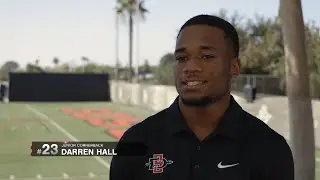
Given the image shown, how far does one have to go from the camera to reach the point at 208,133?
147cm

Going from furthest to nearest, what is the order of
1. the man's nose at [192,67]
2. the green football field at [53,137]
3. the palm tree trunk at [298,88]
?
the green football field at [53,137]
the palm tree trunk at [298,88]
the man's nose at [192,67]

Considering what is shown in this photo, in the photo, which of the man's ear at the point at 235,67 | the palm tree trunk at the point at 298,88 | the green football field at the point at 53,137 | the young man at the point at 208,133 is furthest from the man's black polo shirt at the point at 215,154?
the palm tree trunk at the point at 298,88

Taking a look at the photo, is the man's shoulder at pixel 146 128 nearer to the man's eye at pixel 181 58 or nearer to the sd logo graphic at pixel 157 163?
the sd logo graphic at pixel 157 163

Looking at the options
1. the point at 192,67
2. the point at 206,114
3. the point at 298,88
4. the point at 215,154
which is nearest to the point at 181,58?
the point at 192,67

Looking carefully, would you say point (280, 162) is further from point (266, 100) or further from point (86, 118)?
point (86, 118)

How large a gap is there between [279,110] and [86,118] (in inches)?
454

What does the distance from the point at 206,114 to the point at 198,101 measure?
0.07 meters

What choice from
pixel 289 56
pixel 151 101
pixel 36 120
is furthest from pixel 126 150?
pixel 151 101

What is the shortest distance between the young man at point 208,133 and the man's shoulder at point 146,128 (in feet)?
0.03

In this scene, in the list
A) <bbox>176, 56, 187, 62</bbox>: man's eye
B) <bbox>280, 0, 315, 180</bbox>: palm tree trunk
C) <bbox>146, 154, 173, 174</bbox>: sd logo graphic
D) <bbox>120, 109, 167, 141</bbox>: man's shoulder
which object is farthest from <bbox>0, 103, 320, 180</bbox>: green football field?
<bbox>280, 0, 315, 180</bbox>: palm tree trunk

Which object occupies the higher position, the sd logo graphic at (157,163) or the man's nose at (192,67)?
the man's nose at (192,67)

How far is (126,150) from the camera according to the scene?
155 centimetres

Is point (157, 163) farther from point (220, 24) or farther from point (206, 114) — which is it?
point (220, 24)

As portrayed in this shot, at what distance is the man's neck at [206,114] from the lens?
1.46 meters
